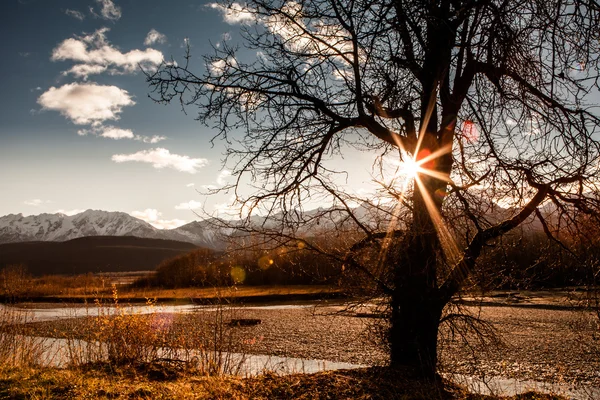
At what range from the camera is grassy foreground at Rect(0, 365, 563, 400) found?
5.40 m

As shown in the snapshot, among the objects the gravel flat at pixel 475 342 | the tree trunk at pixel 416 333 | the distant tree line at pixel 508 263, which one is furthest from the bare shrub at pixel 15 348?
the tree trunk at pixel 416 333

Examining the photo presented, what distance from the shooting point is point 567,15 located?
3900 mm

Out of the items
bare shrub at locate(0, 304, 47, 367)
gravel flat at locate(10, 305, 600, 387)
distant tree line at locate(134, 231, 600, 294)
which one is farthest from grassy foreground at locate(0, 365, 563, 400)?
bare shrub at locate(0, 304, 47, 367)

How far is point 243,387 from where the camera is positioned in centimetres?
582

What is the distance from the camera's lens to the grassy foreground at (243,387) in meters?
5.40

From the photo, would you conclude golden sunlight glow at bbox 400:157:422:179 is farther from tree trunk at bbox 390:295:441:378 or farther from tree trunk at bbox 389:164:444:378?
tree trunk at bbox 390:295:441:378

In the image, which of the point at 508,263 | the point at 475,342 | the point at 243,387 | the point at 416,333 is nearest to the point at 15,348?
the point at 243,387

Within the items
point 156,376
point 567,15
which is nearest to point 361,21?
point 567,15

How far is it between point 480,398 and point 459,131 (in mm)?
3291

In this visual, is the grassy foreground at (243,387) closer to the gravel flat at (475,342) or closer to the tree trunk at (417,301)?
the tree trunk at (417,301)

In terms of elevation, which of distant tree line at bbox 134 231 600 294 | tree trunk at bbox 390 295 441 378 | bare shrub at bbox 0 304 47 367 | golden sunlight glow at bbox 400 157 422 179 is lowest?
bare shrub at bbox 0 304 47 367

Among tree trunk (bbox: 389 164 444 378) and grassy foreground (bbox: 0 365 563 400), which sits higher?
tree trunk (bbox: 389 164 444 378)

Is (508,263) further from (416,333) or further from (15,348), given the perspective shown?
(15,348)

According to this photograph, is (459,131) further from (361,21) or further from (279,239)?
(279,239)
